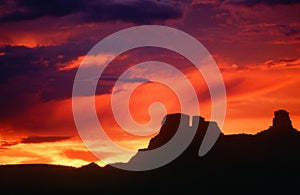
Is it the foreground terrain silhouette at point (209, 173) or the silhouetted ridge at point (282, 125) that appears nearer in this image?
the foreground terrain silhouette at point (209, 173)

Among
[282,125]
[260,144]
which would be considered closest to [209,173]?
[260,144]

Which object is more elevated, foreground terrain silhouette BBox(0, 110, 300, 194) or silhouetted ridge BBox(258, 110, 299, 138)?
silhouetted ridge BBox(258, 110, 299, 138)

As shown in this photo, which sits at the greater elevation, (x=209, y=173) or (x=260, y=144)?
(x=260, y=144)

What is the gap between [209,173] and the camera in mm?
177625

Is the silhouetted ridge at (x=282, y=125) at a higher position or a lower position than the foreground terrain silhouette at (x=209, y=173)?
higher

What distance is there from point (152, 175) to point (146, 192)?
20.7 meters

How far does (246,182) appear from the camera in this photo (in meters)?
164

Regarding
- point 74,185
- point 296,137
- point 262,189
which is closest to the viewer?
point 262,189

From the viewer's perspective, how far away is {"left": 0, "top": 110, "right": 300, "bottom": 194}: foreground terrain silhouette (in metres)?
166

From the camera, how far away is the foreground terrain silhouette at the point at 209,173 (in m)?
166

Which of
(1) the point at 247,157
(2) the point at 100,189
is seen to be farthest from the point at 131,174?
(1) the point at 247,157

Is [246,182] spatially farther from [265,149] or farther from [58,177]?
[58,177]

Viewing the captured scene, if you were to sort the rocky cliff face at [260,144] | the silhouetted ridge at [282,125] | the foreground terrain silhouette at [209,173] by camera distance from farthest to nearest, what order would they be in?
the silhouetted ridge at [282,125] < the rocky cliff face at [260,144] < the foreground terrain silhouette at [209,173]

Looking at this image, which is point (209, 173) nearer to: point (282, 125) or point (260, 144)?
point (260, 144)
